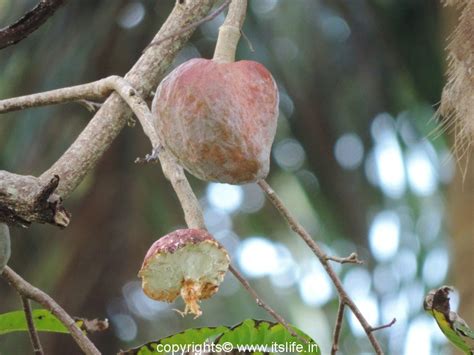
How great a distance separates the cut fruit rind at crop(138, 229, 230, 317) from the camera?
1.68 ft

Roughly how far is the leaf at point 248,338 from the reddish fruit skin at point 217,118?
0.19 metres

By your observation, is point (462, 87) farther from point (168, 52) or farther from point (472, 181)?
point (472, 181)

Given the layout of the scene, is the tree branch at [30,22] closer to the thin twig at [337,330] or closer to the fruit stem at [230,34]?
the fruit stem at [230,34]

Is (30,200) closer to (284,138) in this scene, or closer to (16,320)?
(16,320)

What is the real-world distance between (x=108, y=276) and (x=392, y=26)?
1.19 metres

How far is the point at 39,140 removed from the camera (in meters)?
2.81

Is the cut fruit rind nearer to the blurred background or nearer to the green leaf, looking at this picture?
the green leaf

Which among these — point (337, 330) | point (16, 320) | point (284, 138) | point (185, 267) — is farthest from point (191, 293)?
point (284, 138)

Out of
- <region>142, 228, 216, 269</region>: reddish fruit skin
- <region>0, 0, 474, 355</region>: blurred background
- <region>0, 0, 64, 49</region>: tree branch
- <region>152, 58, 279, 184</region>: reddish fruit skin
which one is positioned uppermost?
<region>0, 0, 474, 355</region>: blurred background

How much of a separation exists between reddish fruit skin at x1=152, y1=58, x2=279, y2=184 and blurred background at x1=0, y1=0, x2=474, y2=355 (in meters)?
2.22

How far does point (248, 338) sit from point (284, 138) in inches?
96.7

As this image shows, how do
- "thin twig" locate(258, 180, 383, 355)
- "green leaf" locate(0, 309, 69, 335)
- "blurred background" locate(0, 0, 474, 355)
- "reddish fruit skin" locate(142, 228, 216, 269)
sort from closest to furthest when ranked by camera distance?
"reddish fruit skin" locate(142, 228, 216, 269) < "thin twig" locate(258, 180, 383, 355) < "green leaf" locate(0, 309, 69, 335) < "blurred background" locate(0, 0, 474, 355)

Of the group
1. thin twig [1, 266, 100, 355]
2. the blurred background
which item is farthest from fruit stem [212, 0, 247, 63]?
the blurred background

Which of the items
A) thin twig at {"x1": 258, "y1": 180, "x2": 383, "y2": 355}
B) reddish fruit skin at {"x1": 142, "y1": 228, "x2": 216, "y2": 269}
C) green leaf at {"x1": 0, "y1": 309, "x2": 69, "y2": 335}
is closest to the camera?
reddish fruit skin at {"x1": 142, "y1": 228, "x2": 216, "y2": 269}
